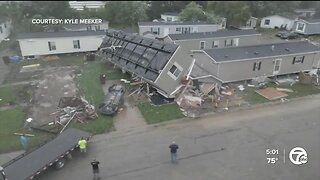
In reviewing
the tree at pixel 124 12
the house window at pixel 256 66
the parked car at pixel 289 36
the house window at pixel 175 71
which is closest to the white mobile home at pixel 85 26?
the tree at pixel 124 12

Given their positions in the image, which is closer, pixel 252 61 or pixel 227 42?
pixel 252 61

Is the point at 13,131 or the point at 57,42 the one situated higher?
the point at 57,42

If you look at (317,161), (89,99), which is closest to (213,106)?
(317,161)

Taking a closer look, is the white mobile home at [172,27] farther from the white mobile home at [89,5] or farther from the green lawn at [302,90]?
the green lawn at [302,90]

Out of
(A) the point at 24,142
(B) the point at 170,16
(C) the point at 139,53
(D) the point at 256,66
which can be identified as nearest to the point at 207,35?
(D) the point at 256,66

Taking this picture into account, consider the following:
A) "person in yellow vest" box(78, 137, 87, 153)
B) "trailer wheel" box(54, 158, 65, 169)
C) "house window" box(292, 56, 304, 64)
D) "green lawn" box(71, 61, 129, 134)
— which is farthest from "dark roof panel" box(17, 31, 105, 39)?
"trailer wheel" box(54, 158, 65, 169)

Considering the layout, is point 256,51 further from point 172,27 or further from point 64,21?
point 64,21

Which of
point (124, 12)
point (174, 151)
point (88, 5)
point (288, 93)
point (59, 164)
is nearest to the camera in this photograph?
point (59, 164)

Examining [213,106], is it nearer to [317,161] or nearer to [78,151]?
[317,161]
